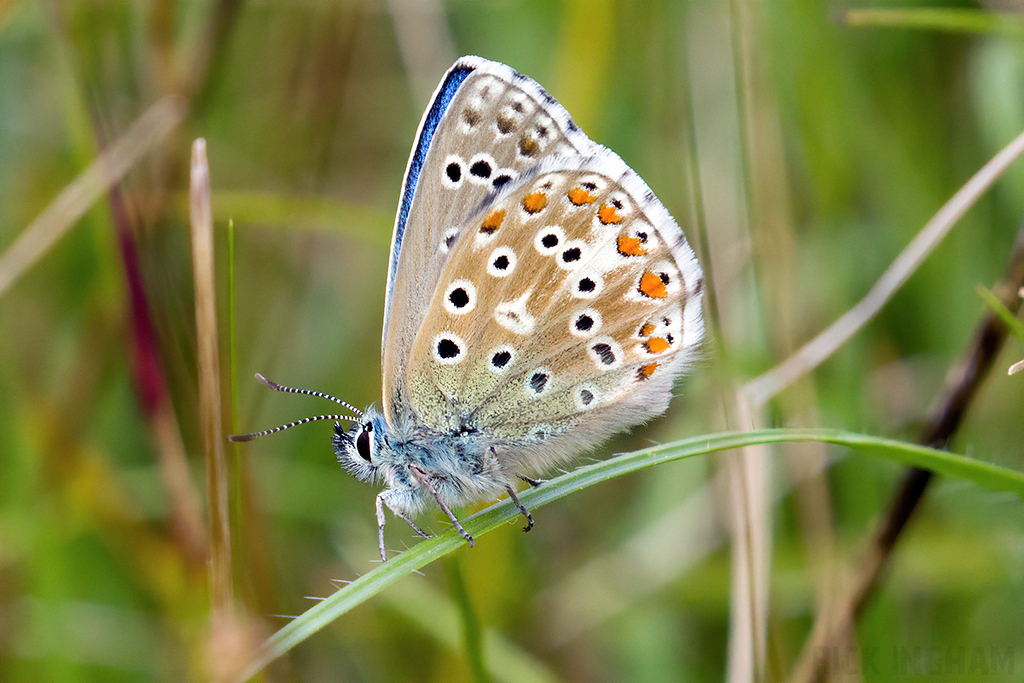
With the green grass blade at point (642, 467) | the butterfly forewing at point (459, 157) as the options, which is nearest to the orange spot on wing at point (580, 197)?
the butterfly forewing at point (459, 157)

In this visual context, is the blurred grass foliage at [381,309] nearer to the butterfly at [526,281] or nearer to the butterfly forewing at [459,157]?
the butterfly at [526,281]

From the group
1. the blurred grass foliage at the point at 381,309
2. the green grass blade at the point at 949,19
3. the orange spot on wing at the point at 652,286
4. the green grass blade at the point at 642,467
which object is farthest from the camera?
the blurred grass foliage at the point at 381,309

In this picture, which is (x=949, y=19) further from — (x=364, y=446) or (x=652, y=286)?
(x=364, y=446)

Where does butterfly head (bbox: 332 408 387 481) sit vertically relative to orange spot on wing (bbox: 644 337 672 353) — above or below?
above

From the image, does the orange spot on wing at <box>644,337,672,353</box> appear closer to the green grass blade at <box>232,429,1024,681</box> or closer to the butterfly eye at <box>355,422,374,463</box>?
the green grass blade at <box>232,429,1024,681</box>

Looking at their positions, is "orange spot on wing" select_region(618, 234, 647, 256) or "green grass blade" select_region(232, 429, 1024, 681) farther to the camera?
"orange spot on wing" select_region(618, 234, 647, 256)

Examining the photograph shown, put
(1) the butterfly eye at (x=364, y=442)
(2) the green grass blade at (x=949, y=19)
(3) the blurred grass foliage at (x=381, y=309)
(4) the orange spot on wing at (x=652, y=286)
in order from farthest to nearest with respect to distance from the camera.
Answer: (3) the blurred grass foliage at (x=381, y=309)
(1) the butterfly eye at (x=364, y=442)
(4) the orange spot on wing at (x=652, y=286)
(2) the green grass blade at (x=949, y=19)

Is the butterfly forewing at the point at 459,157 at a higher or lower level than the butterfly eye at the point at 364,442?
higher

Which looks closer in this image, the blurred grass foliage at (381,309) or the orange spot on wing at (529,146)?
the orange spot on wing at (529,146)

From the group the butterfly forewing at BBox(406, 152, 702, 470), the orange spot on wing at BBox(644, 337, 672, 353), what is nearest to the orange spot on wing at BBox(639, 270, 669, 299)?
the butterfly forewing at BBox(406, 152, 702, 470)
